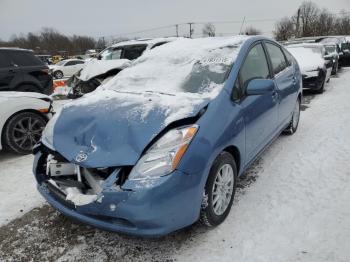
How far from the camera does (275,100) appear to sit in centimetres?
402

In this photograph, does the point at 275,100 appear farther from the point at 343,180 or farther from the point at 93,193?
the point at 93,193

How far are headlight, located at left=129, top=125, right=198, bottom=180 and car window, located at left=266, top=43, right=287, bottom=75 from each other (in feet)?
7.23

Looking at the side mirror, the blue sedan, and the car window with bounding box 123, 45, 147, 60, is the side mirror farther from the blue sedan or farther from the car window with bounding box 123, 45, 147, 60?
the car window with bounding box 123, 45, 147, 60

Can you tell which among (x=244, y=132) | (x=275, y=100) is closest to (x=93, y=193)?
(x=244, y=132)

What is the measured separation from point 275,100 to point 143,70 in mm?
1581

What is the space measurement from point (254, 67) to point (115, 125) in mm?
1819

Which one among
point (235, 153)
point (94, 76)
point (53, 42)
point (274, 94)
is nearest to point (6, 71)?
point (94, 76)

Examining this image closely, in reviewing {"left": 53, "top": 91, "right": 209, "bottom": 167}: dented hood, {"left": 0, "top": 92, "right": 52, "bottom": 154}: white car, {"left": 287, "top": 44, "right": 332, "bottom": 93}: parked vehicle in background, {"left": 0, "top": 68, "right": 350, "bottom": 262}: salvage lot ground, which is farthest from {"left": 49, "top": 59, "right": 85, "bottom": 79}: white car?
{"left": 53, "top": 91, "right": 209, "bottom": 167}: dented hood

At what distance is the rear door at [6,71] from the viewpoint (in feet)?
27.7

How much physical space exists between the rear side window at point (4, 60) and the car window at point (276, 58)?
6825 millimetres

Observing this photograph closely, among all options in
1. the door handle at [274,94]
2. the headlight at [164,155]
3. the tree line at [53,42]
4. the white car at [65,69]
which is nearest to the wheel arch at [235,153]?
the headlight at [164,155]

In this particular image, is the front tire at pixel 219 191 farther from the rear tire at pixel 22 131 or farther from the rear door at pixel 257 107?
the rear tire at pixel 22 131

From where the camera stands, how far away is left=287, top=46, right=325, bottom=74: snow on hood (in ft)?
29.7

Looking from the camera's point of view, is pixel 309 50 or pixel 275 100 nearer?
pixel 275 100
